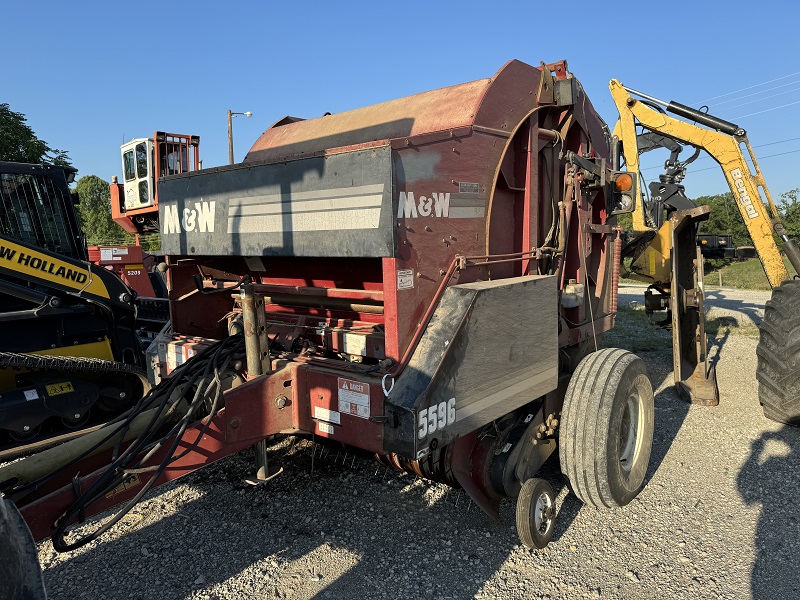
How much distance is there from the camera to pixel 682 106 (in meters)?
6.71

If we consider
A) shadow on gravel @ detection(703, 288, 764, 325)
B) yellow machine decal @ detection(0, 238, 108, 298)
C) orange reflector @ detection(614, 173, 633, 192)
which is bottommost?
shadow on gravel @ detection(703, 288, 764, 325)

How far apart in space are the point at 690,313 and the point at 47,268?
6483mm

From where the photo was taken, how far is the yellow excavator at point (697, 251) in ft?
17.8

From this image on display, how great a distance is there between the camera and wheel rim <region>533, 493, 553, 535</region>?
3422 millimetres

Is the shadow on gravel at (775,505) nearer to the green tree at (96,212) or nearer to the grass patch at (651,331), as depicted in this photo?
the grass patch at (651,331)

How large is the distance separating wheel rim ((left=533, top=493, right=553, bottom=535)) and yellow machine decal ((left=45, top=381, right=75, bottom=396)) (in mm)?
4019

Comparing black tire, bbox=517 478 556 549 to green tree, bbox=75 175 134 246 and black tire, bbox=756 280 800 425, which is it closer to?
black tire, bbox=756 280 800 425

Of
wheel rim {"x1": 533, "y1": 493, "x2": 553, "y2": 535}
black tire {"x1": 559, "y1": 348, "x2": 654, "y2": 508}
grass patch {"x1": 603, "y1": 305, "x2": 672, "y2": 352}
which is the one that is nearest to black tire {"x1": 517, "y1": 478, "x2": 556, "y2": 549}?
wheel rim {"x1": 533, "y1": 493, "x2": 553, "y2": 535}

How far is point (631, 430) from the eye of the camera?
13.9 ft

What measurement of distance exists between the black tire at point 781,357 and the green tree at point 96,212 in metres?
31.7

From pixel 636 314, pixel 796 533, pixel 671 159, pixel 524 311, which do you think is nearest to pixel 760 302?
pixel 636 314

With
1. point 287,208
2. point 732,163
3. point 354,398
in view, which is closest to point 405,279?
point 354,398

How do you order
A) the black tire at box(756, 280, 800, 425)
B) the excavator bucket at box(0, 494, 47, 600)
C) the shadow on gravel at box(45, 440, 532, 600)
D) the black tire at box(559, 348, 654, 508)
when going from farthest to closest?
the black tire at box(756, 280, 800, 425) → the black tire at box(559, 348, 654, 508) → the shadow on gravel at box(45, 440, 532, 600) → the excavator bucket at box(0, 494, 47, 600)

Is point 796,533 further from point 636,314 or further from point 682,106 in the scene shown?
point 636,314
